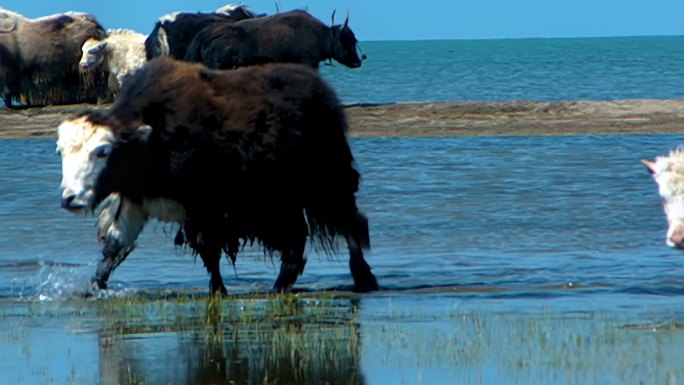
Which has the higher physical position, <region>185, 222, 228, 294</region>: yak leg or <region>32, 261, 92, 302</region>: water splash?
<region>185, 222, 228, 294</region>: yak leg

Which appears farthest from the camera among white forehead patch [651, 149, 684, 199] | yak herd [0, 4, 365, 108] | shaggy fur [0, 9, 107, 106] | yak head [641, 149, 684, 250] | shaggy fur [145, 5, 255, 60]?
shaggy fur [0, 9, 107, 106]

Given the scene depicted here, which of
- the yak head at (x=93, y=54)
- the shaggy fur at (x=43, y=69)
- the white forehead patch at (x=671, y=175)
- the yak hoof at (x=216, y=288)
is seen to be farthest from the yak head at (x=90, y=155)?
the shaggy fur at (x=43, y=69)

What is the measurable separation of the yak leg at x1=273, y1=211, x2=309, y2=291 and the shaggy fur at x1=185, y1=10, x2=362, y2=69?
1194cm

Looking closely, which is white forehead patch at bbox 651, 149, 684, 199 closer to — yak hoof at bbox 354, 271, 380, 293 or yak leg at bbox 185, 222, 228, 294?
yak hoof at bbox 354, 271, 380, 293

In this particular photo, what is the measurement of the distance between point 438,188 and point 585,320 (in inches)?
324

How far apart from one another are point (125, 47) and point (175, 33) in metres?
1.20

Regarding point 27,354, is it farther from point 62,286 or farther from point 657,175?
point 657,175

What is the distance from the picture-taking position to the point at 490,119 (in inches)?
912

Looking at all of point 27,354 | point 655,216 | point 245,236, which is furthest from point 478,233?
point 27,354

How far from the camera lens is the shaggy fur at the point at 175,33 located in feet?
78.1

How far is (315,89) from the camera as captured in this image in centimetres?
1088

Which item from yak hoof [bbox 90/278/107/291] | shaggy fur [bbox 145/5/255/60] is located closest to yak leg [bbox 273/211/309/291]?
yak hoof [bbox 90/278/107/291]

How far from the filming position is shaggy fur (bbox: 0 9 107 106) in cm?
2523

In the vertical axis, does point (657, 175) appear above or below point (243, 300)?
above
